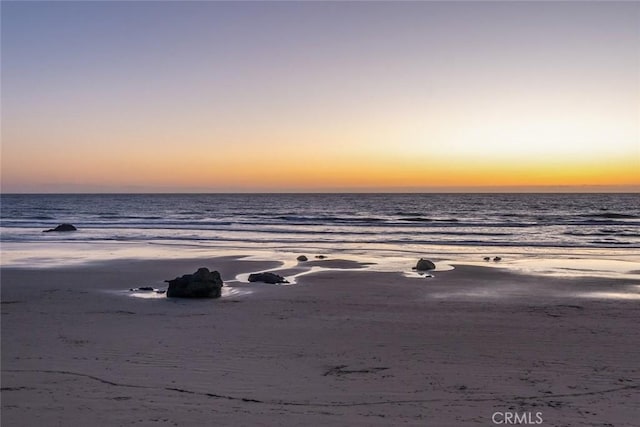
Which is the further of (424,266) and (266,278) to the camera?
(424,266)

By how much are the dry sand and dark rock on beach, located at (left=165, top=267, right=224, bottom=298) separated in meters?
0.29

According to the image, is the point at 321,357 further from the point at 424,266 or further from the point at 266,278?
the point at 424,266

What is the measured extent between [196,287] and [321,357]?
17.1ft

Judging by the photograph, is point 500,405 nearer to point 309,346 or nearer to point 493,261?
point 309,346

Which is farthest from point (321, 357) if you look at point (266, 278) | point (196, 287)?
point (266, 278)

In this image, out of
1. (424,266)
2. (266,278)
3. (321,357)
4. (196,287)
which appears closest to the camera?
(321,357)

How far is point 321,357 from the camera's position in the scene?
765 centimetres

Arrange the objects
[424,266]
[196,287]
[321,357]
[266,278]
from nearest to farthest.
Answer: [321,357]
[196,287]
[266,278]
[424,266]

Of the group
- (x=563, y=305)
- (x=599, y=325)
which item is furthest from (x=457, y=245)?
(x=599, y=325)

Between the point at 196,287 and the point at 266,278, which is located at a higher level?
the point at 196,287

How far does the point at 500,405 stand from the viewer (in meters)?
5.90

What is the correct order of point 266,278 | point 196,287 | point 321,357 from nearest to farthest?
point 321,357, point 196,287, point 266,278

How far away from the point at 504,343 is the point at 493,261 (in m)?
11.9

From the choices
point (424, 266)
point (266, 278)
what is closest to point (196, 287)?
point (266, 278)
